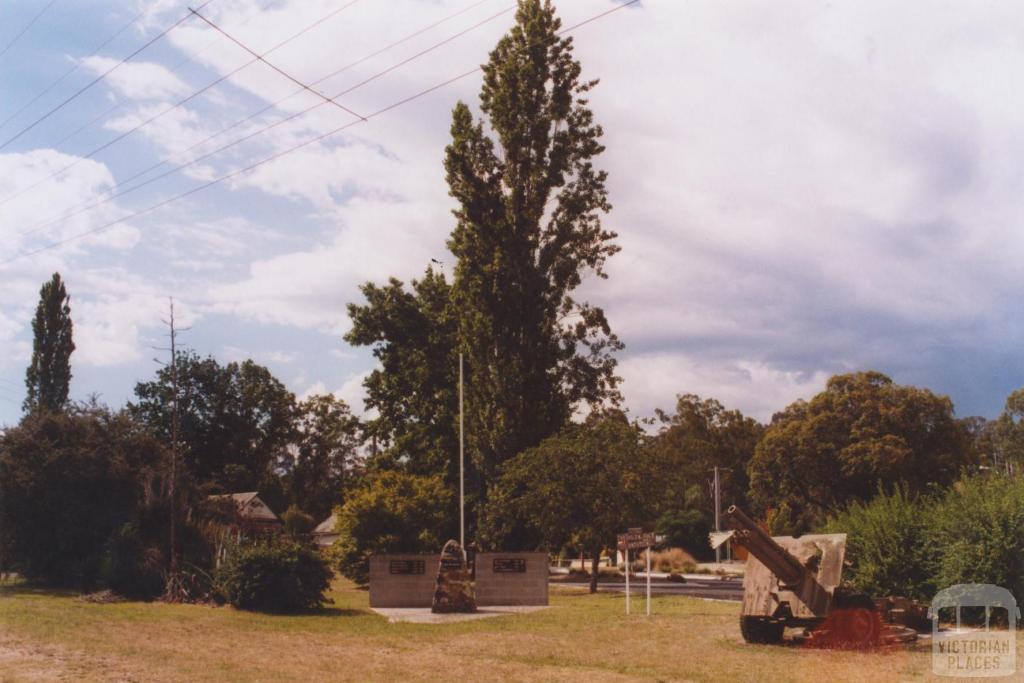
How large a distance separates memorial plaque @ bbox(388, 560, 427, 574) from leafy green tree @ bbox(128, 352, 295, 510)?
41.8m

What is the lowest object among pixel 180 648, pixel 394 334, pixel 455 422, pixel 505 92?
pixel 180 648

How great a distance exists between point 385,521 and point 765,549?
64.0 ft

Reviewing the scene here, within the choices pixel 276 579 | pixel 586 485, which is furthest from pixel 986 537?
pixel 276 579

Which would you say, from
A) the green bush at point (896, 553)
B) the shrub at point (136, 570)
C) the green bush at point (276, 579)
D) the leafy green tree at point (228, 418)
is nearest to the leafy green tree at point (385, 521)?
the shrub at point (136, 570)

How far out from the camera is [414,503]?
33.1 meters

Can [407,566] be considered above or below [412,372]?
below

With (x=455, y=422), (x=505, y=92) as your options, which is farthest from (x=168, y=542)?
(x=505, y=92)

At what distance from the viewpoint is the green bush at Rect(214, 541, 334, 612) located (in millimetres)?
24516

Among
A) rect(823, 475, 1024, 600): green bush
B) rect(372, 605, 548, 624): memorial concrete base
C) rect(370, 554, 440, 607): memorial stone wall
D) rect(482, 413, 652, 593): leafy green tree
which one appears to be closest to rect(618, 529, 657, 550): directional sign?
rect(372, 605, 548, 624): memorial concrete base

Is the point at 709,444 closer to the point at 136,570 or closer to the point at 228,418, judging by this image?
the point at 228,418

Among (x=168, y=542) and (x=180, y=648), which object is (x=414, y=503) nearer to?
(x=168, y=542)

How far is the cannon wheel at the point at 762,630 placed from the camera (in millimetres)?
16547

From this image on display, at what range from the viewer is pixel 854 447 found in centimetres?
4956

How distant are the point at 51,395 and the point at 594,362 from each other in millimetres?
33912
